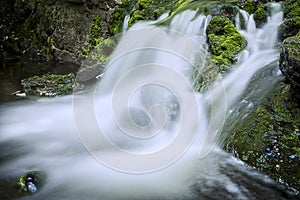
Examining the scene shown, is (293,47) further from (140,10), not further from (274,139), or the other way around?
(140,10)

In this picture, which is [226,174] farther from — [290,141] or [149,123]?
[149,123]

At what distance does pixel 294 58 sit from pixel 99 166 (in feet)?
10.6

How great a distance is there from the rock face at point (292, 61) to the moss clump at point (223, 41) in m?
2.03

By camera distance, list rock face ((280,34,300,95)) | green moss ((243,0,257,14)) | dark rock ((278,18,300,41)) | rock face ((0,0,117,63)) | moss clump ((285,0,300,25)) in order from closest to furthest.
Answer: rock face ((280,34,300,95)), dark rock ((278,18,300,41)), moss clump ((285,0,300,25)), green moss ((243,0,257,14)), rock face ((0,0,117,63))

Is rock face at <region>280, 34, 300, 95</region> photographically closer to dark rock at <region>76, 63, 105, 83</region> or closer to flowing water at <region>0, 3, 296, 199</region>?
flowing water at <region>0, 3, 296, 199</region>

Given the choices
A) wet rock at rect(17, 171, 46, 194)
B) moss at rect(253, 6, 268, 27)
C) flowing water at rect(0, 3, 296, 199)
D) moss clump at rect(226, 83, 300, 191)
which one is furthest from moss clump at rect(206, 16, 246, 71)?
wet rock at rect(17, 171, 46, 194)

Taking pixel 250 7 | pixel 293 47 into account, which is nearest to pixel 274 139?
pixel 293 47

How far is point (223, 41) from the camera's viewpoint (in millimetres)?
7012

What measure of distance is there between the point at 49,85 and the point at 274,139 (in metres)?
6.72

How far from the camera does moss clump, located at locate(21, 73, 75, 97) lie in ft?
27.5

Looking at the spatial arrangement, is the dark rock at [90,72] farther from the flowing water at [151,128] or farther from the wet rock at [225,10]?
the wet rock at [225,10]

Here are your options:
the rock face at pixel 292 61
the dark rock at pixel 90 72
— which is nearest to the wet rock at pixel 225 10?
the rock face at pixel 292 61

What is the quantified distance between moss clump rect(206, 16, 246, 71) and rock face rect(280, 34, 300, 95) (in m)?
2.03

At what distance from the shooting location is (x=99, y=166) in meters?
4.64
